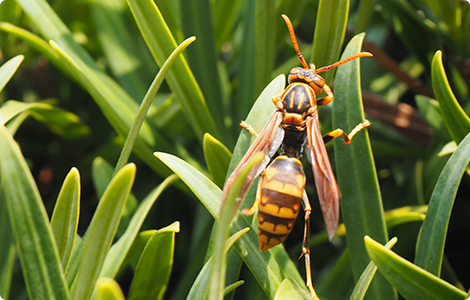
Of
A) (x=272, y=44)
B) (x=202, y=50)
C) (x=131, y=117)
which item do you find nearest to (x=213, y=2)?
(x=202, y=50)

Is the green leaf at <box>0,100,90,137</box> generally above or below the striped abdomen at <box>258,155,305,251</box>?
above

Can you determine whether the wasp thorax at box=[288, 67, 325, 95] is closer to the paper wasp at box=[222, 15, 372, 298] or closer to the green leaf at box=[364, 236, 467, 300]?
the paper wasp at box=[222, 15, 372, 298]

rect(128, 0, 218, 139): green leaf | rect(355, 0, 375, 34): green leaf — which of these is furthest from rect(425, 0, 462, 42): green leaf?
rect(128, 0, 218, 139): green leaf

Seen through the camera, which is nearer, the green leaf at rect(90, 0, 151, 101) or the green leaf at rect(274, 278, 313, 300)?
the green leaf at rect(274, 278, 313, 300)

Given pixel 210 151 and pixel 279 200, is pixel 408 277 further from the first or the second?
pixel 210 151

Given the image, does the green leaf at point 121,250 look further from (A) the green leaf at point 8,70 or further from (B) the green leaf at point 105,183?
(A) the green leaf at point 8,70

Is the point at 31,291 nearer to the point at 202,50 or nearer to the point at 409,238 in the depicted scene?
the point at 202,50

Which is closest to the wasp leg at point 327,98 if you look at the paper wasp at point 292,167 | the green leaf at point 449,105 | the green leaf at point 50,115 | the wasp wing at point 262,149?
the paper wasp at point 292,167
